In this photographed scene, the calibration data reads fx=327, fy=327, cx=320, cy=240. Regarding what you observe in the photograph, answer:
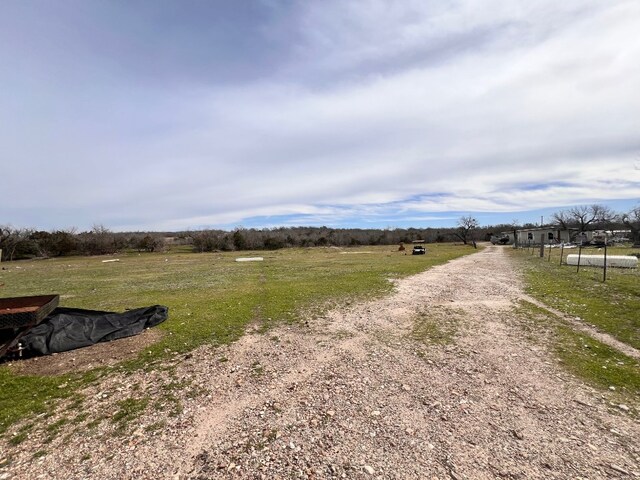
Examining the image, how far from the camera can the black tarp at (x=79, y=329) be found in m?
7.19

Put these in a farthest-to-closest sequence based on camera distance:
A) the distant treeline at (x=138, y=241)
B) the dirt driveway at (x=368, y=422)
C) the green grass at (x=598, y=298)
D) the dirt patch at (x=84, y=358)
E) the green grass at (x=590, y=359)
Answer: the distant treeline at (x=138, y=241) → the green grass at (x=598, y=298) → the dirt patch at (x=84, y=358) → the green grass at (x=590, y=359) → the dirt driveway at (x=368, y=422)

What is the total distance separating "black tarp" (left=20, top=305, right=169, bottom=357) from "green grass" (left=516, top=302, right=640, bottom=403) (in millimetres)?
10122

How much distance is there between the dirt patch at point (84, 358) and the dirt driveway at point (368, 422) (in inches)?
48.2

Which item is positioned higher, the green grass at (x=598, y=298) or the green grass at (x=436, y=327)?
the green grass at (x=598, y=298)

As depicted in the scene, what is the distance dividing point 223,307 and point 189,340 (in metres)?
3.77

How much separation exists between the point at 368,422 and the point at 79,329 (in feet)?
24.6

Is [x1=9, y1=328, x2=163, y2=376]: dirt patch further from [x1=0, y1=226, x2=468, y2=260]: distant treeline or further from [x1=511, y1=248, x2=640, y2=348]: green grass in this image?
[x1=0, y1=226, x2=468, y2=260]: distant treeline

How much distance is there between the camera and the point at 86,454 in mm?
3967

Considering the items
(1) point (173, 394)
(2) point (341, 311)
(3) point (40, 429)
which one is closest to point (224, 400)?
(1) point (173, 394)

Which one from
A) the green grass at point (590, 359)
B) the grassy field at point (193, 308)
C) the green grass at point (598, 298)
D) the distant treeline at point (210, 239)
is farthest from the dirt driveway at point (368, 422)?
the distant treeline at point (210, 239)

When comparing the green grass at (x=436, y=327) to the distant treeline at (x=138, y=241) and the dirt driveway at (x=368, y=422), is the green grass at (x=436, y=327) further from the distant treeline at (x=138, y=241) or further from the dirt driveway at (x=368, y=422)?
the distant treeline at (x=138, y=241)

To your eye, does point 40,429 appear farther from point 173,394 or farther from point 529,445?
point 529,445

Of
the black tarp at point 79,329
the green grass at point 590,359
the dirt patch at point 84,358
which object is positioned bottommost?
the dirt patch at point 84,358

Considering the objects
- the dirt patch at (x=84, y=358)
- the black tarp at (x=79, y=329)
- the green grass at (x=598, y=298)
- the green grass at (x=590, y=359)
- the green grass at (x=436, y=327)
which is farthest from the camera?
the green grass at (x=598, y=298)
